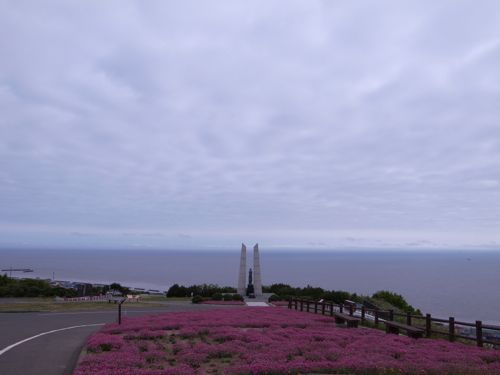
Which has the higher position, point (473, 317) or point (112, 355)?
point (112, 355)

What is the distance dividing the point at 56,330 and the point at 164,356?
→ 9383 millimetres

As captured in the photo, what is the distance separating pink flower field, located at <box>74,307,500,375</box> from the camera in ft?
36.6

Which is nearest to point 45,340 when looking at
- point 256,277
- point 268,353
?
point 268,353

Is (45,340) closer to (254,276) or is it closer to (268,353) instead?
(268,353)

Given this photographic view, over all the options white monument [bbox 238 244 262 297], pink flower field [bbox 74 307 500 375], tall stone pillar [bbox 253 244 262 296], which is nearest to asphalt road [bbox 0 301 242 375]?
pink flower field [bbox 74 307 500 375]

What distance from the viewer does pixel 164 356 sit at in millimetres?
12922

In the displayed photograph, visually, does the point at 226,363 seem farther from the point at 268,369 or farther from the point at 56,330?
the point at 56,330

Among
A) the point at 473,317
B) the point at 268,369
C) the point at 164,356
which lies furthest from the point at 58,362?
the point at 473,317

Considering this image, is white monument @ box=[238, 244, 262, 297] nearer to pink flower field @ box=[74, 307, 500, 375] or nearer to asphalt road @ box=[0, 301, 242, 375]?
asphalt road @ box=[0, 301, 242, 375]

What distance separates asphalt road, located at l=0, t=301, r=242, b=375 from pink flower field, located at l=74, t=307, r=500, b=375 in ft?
2.38

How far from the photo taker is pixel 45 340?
671 inches

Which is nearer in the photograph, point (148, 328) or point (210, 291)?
point (148, 328)

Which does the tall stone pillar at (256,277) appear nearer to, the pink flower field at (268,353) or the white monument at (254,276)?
the white monument at (254,276)

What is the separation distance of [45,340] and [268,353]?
8.48 meters
